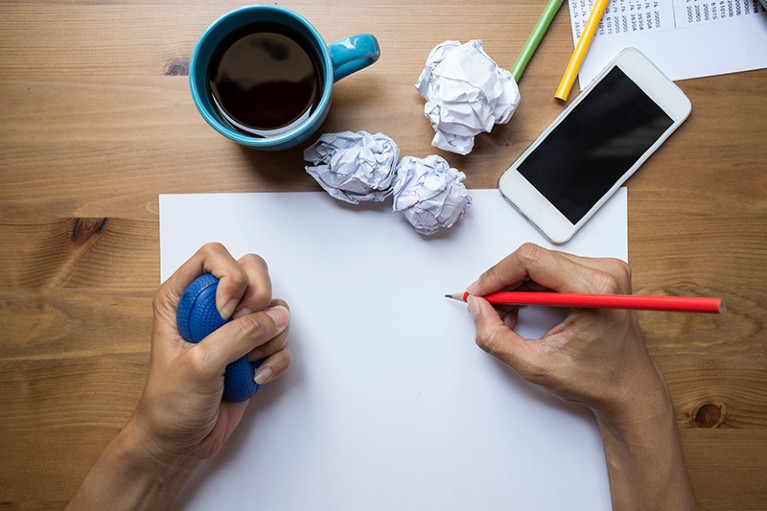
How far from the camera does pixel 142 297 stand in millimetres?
631

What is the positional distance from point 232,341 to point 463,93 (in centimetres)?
31

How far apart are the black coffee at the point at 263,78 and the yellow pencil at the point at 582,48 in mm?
251

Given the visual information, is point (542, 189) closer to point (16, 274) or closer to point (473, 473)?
point (473, 473)

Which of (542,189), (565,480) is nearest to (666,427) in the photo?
(565,480)

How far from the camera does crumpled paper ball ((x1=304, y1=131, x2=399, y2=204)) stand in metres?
0.59

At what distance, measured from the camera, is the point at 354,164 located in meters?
0.59

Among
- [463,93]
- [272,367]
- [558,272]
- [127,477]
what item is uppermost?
[463,93]

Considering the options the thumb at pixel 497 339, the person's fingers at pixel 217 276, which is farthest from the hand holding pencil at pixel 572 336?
the person's fingers at pixel 217 276

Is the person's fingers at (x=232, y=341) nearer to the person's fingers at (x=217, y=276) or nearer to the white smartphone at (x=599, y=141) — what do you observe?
the person's fingers at (x=217, y=276)

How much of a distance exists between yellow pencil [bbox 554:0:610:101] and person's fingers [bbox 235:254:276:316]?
1.15 feet

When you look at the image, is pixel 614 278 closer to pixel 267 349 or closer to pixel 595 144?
pixel 595 144

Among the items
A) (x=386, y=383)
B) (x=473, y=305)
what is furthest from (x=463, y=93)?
(x=386, y=383)

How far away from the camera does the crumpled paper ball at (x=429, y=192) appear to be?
0.59m

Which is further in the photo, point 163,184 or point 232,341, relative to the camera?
point 163,184
